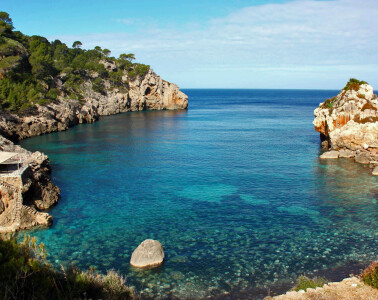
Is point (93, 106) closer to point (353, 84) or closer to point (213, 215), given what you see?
point (353, 84)

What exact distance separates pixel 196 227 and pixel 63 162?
3221 centimetres

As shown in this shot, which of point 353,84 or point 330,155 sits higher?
point 353,84

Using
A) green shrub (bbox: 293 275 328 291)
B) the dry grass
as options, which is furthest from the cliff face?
the dry grass

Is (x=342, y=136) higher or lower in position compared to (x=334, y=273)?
higher

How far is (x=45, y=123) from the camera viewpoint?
84.4 metres

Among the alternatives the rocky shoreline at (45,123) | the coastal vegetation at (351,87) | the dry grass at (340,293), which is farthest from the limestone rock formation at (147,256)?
the coastal vegetation at (351,87)

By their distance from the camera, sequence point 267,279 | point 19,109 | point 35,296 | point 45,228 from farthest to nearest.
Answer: point 19,109 < point 45,228 < point 267,279 < point 35,296

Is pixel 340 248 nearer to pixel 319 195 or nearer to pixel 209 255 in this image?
pixel 209 255

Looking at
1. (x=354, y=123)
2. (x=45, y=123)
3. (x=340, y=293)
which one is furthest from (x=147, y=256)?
(x=45, y=123)

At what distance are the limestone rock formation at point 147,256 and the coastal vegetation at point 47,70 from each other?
68606 mm

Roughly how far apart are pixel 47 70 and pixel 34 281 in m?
101

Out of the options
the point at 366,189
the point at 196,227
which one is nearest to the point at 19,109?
the point at 196,227

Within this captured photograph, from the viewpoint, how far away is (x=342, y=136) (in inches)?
2376

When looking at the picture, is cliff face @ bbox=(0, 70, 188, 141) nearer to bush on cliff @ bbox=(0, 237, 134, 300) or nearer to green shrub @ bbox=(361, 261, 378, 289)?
bush on cliff @ bbox=(0, 237, 134, 300)
